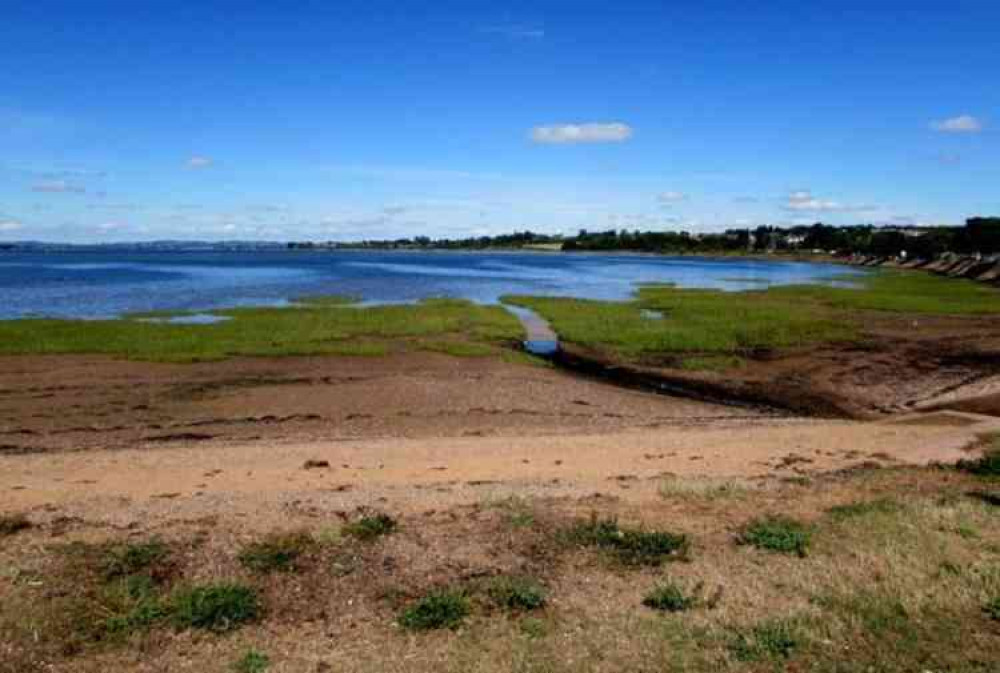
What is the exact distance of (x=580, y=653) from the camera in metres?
7.68

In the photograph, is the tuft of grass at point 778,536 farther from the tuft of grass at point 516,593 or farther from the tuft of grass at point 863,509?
the tuft of grass at point 516,593

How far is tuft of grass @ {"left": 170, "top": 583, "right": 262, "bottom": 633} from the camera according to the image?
8227 mm

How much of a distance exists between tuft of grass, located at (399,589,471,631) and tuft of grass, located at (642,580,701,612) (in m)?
1.98

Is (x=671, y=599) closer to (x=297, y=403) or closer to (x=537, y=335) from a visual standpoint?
(x=297, y=403)

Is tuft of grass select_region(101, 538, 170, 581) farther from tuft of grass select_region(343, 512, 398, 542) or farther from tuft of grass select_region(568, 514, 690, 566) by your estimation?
tuft of grass select_region(568, 514, 690, 566)

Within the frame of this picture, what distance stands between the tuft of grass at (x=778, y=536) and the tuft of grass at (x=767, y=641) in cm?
224

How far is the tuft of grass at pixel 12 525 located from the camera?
10.7 m

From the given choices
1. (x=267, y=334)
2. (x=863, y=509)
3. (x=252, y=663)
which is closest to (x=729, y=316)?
(x=267, y=334)

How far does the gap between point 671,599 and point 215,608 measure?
15.6 ft

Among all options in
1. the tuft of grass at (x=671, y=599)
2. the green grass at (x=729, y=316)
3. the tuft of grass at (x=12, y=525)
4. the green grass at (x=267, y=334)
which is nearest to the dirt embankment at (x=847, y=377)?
the green grass at (x=729, y=316)

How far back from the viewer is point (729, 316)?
4838 centimetres

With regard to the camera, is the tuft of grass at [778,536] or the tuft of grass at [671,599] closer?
the tuft of grass at [671,599]

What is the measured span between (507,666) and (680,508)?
18.8 ft

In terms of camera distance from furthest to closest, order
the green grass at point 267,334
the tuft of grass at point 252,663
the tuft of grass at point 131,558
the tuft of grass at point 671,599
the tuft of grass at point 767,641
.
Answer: the green grass at point 267,334
the tuft of grass at point 131,558
the tuft of grass at point 671,599
the tuft of grass at point 767,641
the tuft of grass at point 252,663
